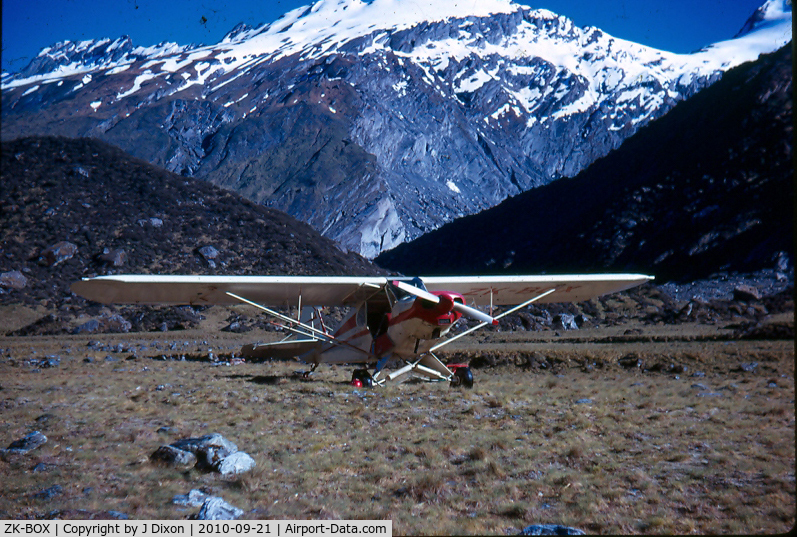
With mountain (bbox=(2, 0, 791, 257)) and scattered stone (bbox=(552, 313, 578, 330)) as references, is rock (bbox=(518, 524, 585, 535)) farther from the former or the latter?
mountain (bbox=(2, 0, 791, 257))

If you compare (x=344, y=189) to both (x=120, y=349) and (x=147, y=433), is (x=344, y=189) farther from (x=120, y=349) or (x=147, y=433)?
(x=147, y=433)

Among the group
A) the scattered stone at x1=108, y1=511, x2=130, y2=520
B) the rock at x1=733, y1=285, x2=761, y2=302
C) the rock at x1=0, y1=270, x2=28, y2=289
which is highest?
the rock at x1=0, y1=270, x2=28, y2=289

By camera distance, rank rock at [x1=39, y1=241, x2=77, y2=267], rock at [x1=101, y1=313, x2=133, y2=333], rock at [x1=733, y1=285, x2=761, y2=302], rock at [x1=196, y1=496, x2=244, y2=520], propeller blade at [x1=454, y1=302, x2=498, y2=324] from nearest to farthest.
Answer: rock at [x1=196, y1=496, x2=244, y2=520], propeller blade at [x1=454, y1=302, x2=498, y2=324], rock at [x1=733, y1=285, x2=761, y2=302], rock at [x1=101, y1=313, x2=133, y2=333], rock at [x1=39, y1=241, x2=77, y2=267]

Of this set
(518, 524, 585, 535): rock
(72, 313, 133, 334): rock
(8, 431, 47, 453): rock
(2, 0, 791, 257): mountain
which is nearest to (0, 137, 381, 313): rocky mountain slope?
(72, 313, 133, 334): rock

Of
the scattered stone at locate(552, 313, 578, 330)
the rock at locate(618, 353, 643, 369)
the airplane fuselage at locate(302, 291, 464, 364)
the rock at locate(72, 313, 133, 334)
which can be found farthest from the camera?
the scattered stone at locate(552, 313, 578, 330)

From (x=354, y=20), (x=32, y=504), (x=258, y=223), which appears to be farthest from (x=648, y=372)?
(x=354, y=20)

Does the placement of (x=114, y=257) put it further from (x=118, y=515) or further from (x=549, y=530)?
(x=549, y=530)

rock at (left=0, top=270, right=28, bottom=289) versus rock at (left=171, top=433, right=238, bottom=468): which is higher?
rock at (left=0, top=270, right=28, bottom=289)
